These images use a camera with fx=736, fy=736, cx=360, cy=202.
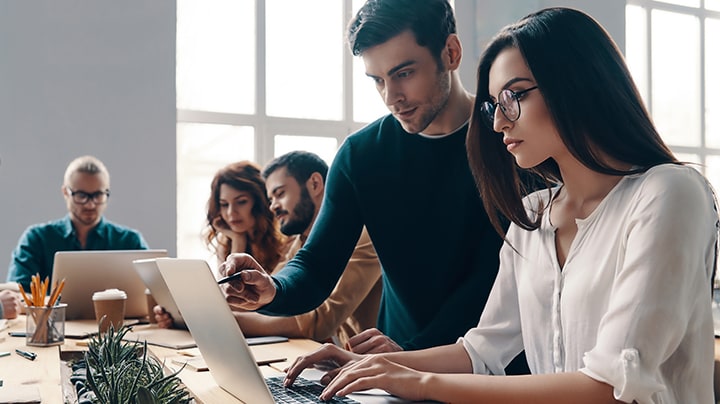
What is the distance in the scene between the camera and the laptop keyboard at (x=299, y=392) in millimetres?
1131

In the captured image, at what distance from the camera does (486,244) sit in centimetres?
174

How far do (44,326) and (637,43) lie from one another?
6.33 m

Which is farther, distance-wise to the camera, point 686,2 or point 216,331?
point 686,2

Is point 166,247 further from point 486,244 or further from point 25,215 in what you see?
point 486,244

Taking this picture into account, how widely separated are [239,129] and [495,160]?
428cm

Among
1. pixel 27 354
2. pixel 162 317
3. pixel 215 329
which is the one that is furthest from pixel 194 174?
pixel 215 329

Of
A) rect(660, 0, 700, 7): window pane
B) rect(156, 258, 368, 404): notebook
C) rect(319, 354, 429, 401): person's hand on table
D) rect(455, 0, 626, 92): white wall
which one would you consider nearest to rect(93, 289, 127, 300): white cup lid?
rect(156, 258, 368, 404): notebook

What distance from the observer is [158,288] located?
2.29m

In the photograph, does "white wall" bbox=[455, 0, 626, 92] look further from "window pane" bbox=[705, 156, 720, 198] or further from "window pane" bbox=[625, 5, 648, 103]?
"window pane" bbox=[705, 156, 720, 198]

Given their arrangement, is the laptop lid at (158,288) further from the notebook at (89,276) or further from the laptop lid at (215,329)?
the laptop lid at (215,329)

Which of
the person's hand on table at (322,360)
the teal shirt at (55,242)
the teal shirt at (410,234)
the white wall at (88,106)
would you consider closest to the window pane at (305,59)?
the white wall at (88,106)

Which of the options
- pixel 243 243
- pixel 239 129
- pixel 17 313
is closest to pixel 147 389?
pixel 17 313

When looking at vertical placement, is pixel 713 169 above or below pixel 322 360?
above

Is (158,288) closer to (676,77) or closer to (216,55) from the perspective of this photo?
(216,55)
